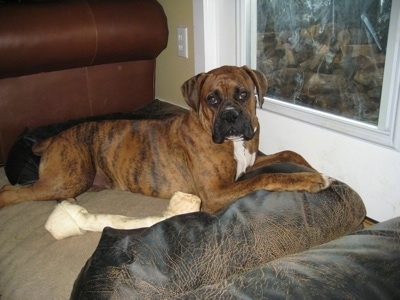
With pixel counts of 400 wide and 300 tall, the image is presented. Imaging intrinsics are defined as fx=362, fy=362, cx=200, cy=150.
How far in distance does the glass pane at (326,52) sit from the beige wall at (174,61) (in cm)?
56

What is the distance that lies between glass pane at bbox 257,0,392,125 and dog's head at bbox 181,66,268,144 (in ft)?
1.15

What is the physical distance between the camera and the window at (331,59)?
5.31ft

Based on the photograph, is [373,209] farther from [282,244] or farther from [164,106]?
[164,106]

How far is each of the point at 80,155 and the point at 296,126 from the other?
1.24 meters

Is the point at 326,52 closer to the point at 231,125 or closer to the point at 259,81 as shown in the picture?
the point at 259,81

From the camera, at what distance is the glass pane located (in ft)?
5.55

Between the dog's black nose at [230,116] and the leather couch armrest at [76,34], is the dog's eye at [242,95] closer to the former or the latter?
the dog's black nose at [230,116]

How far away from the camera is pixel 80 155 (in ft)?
6.72

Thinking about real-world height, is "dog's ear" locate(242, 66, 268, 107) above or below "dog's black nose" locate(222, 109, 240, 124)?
above

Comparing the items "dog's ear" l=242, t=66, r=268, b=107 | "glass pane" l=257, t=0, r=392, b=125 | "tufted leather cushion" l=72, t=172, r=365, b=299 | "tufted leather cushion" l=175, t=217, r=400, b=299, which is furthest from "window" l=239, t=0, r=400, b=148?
"tufted leather cushion" l=175, t=217, r=400, b=299

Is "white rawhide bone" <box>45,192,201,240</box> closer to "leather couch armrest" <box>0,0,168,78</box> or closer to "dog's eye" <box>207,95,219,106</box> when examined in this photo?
"dog's eye" <box>207,95,219,106</box>

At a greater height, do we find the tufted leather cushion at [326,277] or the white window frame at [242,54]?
the white window frame at [242,54]

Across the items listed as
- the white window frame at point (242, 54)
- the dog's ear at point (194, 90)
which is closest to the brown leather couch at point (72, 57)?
the white window frame at point (242, 54)

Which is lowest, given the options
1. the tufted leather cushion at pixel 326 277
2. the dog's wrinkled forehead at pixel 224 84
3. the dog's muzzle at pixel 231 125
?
the tufted leather cushion at pixel 326 277
